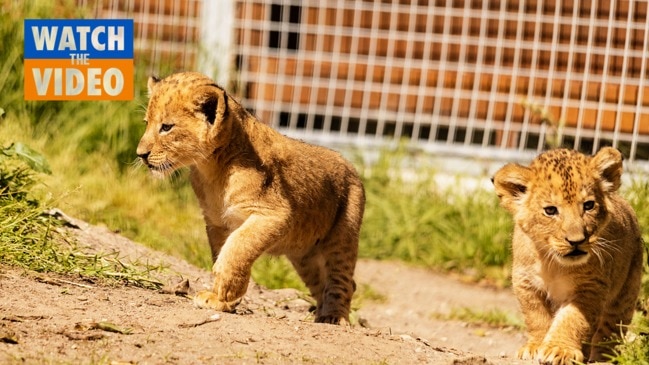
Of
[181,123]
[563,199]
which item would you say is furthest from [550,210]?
[181,123]

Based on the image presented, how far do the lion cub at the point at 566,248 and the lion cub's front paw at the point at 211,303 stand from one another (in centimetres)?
153

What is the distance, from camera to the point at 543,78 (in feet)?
38.7

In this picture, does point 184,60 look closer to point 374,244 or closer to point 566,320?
point 374,244

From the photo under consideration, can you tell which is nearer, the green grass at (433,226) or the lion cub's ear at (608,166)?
the lion cub's ear at (608,166)

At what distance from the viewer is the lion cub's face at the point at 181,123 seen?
6.41 meters

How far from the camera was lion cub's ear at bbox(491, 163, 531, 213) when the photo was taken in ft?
21.2

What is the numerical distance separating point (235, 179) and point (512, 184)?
1479 mm

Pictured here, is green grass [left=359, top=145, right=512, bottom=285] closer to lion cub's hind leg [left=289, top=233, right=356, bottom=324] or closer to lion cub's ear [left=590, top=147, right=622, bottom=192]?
lion cub's hind leg [left=289, top=233, right=356, bottom=324]

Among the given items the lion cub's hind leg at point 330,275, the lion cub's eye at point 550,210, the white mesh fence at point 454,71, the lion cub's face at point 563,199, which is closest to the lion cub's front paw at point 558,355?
the lion cub's face at point 563,199

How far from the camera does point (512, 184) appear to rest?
657 centimetres

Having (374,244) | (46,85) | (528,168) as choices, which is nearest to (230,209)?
(528,168)

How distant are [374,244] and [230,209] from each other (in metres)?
4.32

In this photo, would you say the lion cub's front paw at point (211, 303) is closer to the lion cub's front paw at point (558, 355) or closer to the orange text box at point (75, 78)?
the lion cub's front paw at point (558, 355)

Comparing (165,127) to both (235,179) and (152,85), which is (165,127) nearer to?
(152,85)
